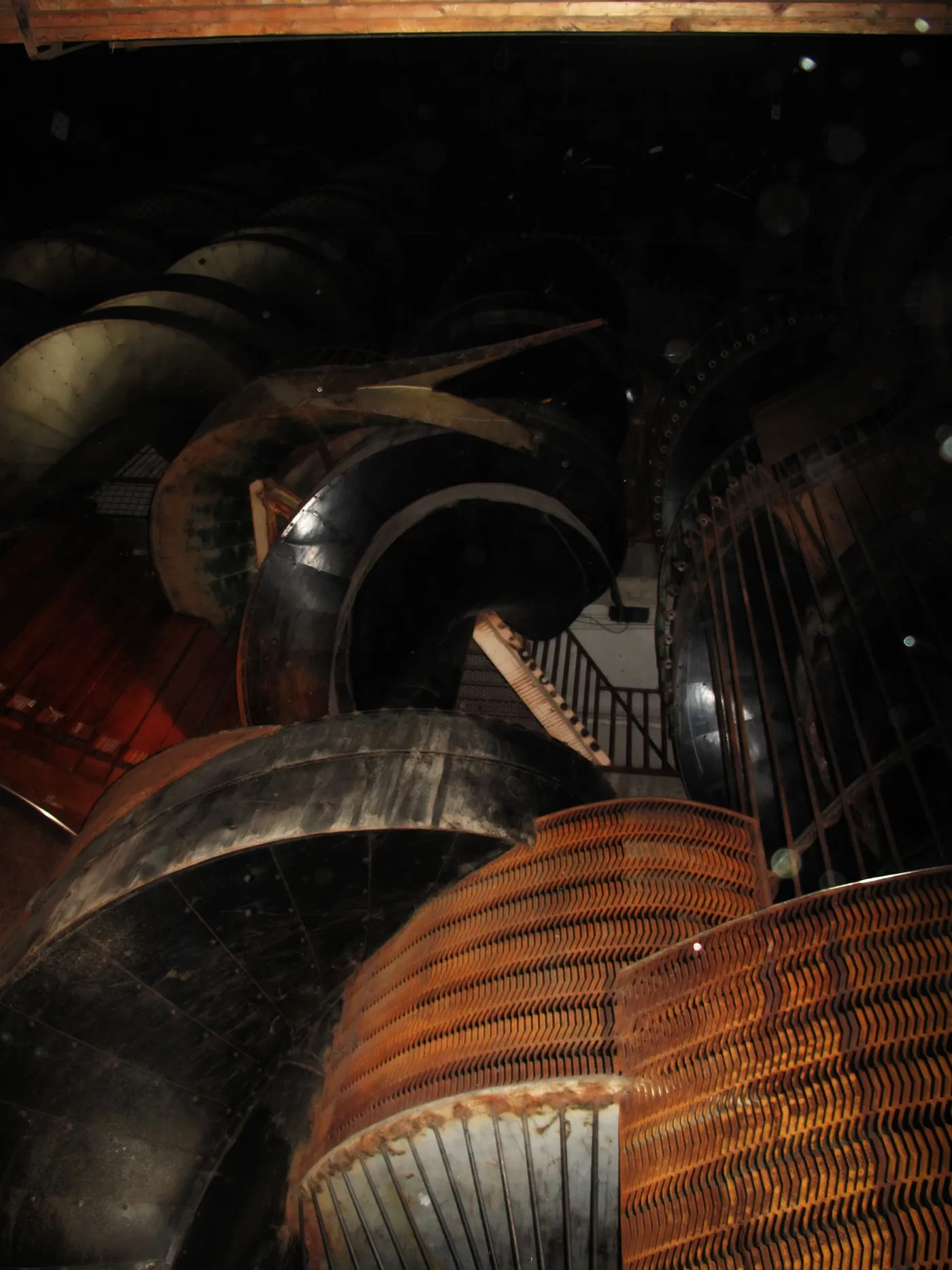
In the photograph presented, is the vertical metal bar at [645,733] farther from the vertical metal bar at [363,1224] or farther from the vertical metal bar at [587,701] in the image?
the vertical metal bar at [363,1224]

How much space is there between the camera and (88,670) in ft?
15.1

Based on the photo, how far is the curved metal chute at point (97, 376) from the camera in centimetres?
439

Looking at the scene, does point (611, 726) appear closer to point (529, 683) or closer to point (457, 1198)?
point (529, 683)

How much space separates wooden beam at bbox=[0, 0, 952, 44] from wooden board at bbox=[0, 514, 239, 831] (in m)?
2.79

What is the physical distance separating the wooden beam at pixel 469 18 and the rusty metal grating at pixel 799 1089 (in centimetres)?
179

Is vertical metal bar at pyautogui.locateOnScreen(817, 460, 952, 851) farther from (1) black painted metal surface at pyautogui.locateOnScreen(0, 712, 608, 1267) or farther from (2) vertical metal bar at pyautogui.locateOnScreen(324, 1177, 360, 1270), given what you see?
(2) vertical metal bar at pyautogui.locateOnScreen(324, 1177, 360, 1270)

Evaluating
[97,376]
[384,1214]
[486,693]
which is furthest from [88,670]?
[384,1214]

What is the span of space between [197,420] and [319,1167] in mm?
4155

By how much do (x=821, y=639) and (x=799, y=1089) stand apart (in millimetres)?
1975

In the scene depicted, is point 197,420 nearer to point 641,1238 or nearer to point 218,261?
point 218,261

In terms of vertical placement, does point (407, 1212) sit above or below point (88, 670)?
below

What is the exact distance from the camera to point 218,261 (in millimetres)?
5578

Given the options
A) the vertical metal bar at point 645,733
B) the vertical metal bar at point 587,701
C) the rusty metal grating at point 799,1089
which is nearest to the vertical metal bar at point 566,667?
the vertical metal bar at point 587,701

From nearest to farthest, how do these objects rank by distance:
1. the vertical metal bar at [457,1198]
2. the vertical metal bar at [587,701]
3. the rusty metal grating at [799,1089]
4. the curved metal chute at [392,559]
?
1. the rusty metal grating at [799,1089]
2. the vertical metal bar at [457,1198]
3. the curved metal chute at [392,559]
4. the vertical metal bar at [587,701]
